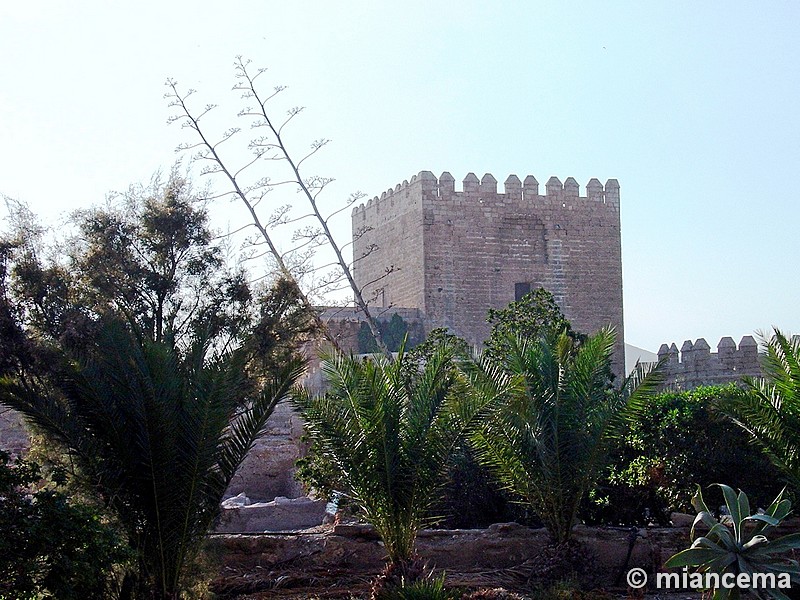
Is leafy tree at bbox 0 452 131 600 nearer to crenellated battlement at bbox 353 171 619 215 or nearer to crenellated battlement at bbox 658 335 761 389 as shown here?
crenellated battlement at bbox 658 335 761 389

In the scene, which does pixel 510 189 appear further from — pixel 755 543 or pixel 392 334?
pixel 755 543

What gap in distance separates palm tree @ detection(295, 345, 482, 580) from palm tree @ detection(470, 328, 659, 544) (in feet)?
1.72

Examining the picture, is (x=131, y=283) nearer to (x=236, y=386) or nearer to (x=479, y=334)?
(x=236, y=386)

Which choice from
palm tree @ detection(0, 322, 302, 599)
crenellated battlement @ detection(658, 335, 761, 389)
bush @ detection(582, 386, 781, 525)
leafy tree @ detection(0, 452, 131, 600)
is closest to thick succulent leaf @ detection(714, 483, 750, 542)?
bush @ detection(582, 386, 781, 525)

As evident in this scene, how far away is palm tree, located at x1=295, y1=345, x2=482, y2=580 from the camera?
27.5 ft

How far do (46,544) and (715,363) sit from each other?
48.1 feet

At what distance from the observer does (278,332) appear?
1144 centimetres

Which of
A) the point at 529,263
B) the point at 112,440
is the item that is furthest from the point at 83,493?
the point at 529,263

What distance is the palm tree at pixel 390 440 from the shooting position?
8.38 metres

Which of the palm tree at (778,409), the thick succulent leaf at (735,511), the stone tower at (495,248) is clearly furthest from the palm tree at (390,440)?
the stone tower at (495,248)

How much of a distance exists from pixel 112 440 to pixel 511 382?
10.9 ft

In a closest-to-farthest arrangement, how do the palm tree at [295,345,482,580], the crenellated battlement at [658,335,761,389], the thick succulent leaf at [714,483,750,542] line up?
the thick succulent leaf at [714,483,750,542] < the palm tree at [295,345,482,580] < the crenellated battlement at [658,335,761,389]

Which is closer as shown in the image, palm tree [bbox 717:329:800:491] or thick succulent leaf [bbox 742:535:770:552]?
thick succulent leaf [bbox 742:535:770:552]

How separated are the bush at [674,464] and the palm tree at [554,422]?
0.91 m
